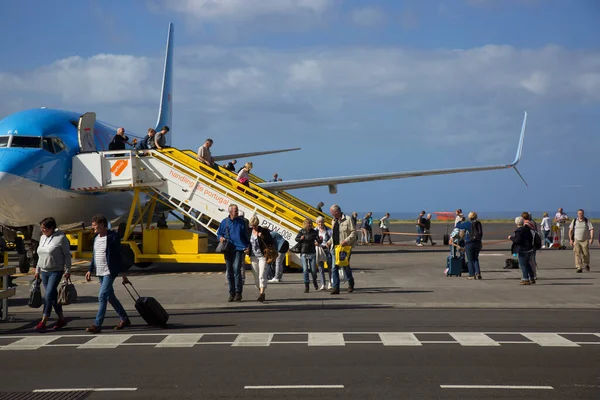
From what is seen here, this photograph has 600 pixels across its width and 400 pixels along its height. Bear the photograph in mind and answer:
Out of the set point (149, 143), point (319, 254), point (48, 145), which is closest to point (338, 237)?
point (319, 254)

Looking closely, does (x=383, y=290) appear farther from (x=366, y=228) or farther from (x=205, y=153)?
(x=366, y=228)

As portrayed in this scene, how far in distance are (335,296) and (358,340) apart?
5782 mm

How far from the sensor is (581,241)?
2188 cm

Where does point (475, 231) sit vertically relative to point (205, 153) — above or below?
below

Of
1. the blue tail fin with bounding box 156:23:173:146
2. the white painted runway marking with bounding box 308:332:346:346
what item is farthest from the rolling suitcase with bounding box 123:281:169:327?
the blue tail fin with bounding box 156:23:173:146

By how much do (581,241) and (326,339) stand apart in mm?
13182

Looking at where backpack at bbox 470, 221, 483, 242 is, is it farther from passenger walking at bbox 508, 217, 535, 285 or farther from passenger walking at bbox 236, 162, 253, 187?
passenger walking at bbox 236, 162, 253, 187

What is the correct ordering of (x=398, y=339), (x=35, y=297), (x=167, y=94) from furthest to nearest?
(x=167, y=94) → (x=35, y=297) → (x=398, y=339)

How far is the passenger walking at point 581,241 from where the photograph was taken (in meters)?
21.9

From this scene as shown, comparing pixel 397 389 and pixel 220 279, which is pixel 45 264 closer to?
pixel 397 389

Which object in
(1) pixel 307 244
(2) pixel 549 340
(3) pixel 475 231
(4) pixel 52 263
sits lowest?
(2) pixel 549 340

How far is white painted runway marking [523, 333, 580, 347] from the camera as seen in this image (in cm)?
1017

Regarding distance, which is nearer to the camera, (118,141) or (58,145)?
(58,145)

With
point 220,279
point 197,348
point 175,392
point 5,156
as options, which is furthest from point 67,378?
point 5,156
